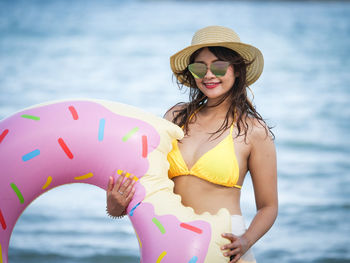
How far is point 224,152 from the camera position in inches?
87.0

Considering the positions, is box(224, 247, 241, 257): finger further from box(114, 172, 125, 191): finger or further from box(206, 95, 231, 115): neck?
box(206, 95, 231, 115): neck

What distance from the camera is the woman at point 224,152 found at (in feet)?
7.23

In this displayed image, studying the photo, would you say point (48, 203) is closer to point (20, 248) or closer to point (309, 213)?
point (20, 248)

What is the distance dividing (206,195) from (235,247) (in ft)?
0.88

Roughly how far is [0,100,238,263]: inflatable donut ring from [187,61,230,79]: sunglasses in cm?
34

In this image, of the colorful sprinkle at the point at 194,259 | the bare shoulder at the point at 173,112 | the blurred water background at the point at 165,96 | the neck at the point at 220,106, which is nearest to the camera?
the colorful sprinkle at the point at 194,259

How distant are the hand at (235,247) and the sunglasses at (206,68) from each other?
708 mm

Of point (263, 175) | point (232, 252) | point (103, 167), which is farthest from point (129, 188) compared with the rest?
point (263, 175)

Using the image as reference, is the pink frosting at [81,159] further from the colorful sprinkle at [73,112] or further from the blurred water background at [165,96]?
the blurred water background at [165,96]

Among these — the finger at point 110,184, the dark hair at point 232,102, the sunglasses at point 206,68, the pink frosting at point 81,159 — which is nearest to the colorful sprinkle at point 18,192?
the pink frosting at point 81,159

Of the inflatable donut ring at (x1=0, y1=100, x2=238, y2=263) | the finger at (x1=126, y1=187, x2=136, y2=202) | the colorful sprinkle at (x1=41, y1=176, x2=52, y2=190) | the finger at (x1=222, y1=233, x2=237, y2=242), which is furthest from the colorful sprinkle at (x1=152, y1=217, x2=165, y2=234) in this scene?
the colorful sprinkle at (x1=41, y1=176, x2=52, y2=190)

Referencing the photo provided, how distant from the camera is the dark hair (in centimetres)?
231

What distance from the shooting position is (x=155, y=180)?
213 centimetres

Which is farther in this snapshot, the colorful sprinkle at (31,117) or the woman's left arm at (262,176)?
the woman's left arm at (262,176)
